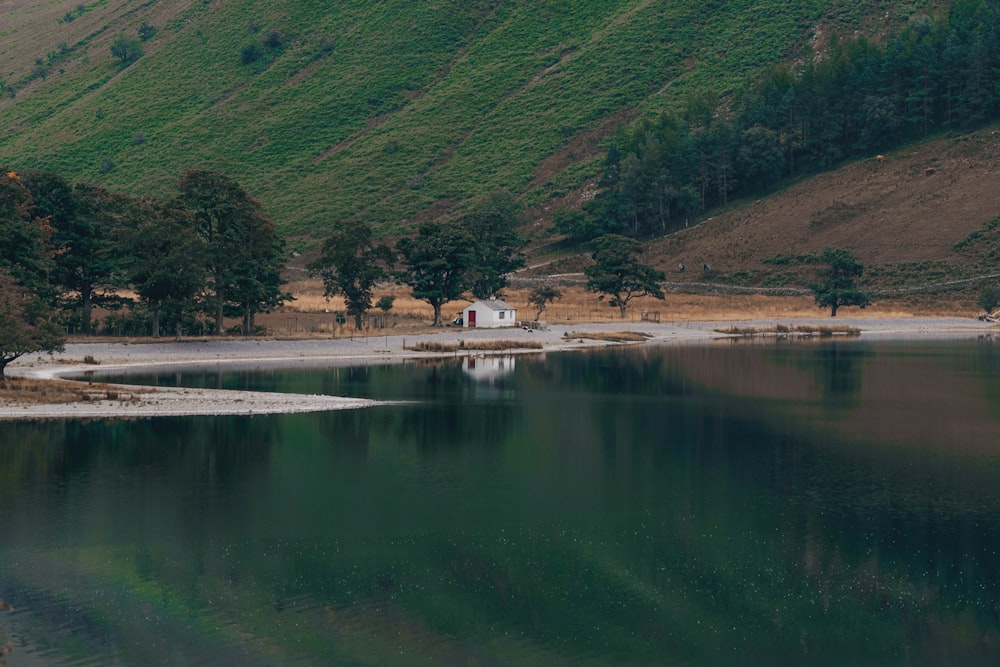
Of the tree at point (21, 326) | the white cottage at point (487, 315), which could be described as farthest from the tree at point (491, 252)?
the tree at point (21, 326)

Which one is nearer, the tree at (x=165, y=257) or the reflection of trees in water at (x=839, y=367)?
the reflection of trees in water at (x=839, y=367)

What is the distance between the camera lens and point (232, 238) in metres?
92.6

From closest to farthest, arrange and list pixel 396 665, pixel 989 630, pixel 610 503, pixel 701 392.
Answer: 1. pixel 396 665
2. pixel 989 630
3. pixel 610 503
4. pixel 701 392

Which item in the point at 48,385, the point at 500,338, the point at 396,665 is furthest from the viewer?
the point at 500,338

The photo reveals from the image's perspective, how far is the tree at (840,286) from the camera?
14075 cm

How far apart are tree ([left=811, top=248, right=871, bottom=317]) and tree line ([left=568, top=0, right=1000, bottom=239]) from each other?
47872mm

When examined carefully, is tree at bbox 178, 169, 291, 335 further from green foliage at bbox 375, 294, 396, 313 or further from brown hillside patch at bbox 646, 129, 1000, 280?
brown hillside patch at bbox 646, 129, 1000, 280

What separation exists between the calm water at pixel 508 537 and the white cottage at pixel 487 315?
50417mm

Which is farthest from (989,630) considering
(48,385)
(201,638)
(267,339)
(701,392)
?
(267,339)

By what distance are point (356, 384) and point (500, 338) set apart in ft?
121

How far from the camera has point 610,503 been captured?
128ft

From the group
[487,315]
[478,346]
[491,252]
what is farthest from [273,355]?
[491,252]

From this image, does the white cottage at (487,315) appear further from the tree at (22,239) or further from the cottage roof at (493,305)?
the tree at (22,239)

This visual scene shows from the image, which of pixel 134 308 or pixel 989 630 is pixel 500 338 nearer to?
pixel 134 308
